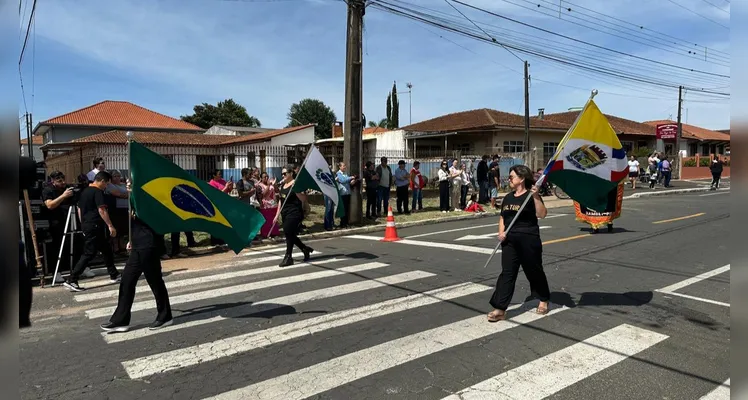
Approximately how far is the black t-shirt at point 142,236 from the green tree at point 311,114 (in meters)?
72.2

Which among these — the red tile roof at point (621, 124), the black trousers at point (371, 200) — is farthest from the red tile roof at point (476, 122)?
the black trousers at point (371, 200)

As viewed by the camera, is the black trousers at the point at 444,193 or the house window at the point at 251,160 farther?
the house window at the point at 251,160

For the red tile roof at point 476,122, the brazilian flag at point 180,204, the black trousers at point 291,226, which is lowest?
the black trousers at point 291,226

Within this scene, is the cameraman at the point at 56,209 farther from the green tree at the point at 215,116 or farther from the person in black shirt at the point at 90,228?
the green tree at the point at 215,116

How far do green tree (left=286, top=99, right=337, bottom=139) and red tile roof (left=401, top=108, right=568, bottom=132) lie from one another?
39515 millimetres

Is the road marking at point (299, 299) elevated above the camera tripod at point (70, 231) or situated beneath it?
situated beneath

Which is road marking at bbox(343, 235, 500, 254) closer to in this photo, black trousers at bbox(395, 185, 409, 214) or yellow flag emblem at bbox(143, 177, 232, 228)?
black trousers at bbox(395, 185, 409, 214)

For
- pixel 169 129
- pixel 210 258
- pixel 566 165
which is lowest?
pixel 210 258

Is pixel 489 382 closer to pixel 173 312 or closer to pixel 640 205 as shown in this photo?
pixel 173 312

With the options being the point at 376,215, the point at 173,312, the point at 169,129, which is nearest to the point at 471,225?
the point at 376,215

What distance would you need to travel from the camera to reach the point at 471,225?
1418 centimetres

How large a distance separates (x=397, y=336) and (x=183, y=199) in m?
3.03

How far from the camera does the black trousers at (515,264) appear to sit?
208 inches

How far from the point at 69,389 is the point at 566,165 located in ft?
Result: 19.2
